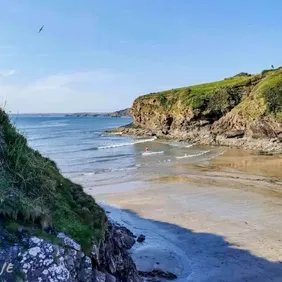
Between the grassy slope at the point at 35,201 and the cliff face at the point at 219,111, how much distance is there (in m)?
49.4

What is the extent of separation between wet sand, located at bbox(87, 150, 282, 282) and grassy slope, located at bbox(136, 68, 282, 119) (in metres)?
30.2

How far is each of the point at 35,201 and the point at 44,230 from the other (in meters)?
0.71

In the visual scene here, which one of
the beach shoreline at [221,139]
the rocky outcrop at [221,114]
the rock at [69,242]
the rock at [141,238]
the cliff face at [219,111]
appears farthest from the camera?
the cliff face at [219,111]

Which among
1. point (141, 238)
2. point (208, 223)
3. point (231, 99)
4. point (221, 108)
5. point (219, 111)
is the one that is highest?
point (231, 99)

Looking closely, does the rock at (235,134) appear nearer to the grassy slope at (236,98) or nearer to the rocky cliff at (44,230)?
the grassy slope at (236,98)

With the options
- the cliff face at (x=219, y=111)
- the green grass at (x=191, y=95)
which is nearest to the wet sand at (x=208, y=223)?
the cliff face at (x=219, y=111)

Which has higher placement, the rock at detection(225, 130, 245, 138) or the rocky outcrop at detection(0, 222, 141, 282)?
the rocky outcrop at detection(0, 222, 141, 282)

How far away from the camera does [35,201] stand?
7387mm

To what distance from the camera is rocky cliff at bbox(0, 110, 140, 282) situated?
6223 millimetres

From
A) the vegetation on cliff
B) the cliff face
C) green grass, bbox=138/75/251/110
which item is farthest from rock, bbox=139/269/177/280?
green grass, bbox=138/75/251/110

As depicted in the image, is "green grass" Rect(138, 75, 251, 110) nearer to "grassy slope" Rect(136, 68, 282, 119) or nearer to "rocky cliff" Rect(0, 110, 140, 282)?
"grassy slope" Rect(136, 68, 282, 119)

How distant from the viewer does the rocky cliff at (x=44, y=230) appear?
6.22 meters

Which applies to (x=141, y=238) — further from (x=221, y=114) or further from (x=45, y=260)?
(x=221, y=114)

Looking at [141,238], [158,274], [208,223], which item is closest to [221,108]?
[208,223]
